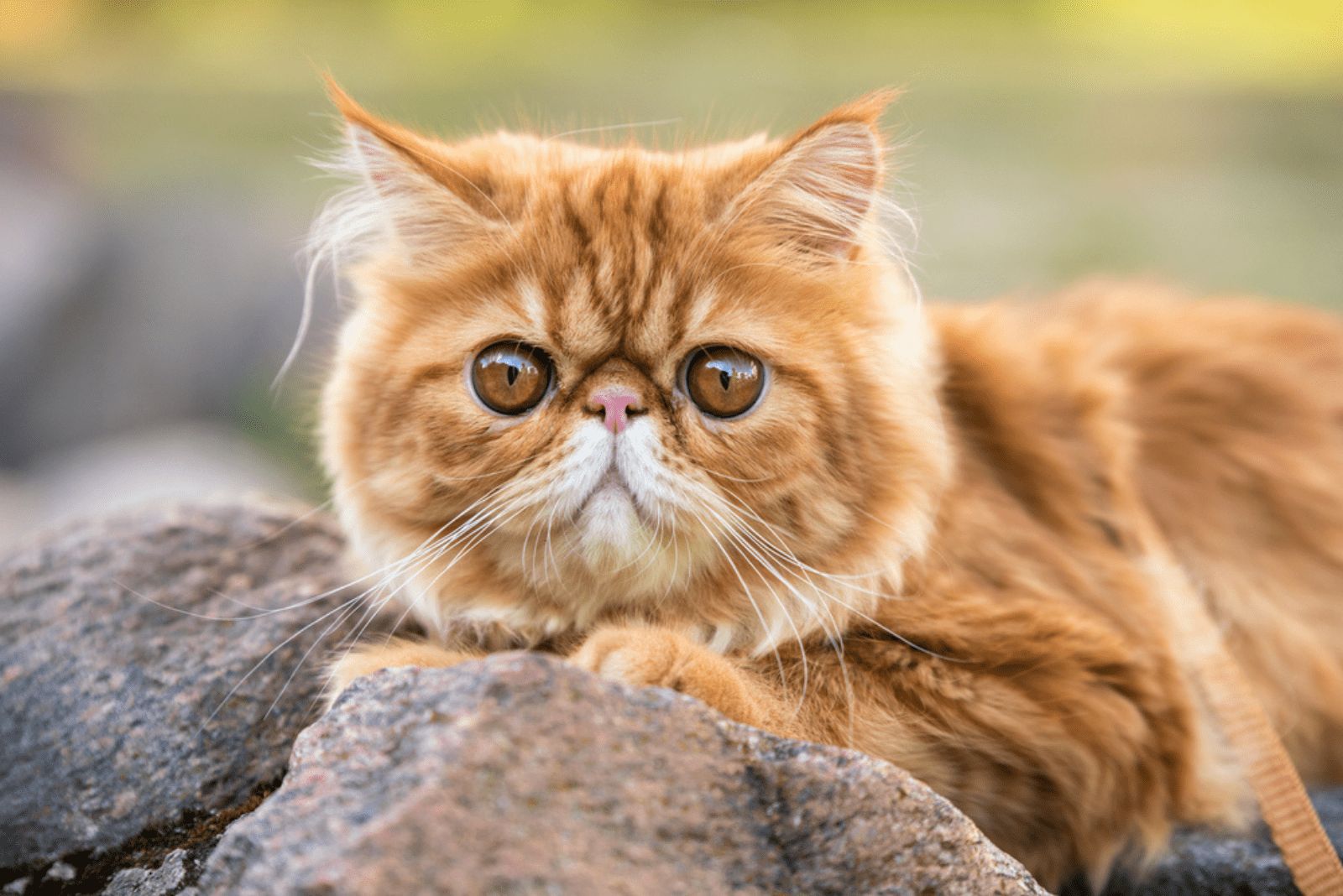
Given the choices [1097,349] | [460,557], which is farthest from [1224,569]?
[460,557]

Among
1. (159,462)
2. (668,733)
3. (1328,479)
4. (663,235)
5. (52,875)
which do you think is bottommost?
(159,462)

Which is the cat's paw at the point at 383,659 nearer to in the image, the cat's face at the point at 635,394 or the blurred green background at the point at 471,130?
the cat's face at the point at 635,394

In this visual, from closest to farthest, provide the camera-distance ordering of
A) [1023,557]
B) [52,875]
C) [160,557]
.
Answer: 1. [52,875]
2. [1023,557]
3. [160,557]

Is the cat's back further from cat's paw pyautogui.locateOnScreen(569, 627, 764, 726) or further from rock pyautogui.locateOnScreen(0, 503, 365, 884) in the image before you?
rock pyautogui.locateOnScreen(0, 503, 365, 884)

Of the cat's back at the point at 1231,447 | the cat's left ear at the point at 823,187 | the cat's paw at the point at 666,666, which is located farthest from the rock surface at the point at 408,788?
the cat's left ear at the point at 823,187

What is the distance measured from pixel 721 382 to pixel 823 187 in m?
0.46

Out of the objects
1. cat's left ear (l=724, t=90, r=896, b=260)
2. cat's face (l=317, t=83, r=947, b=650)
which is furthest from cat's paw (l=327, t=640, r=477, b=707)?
cat's left ear (l=724, t=90, r=896, b=260)

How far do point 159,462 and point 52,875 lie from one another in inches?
161

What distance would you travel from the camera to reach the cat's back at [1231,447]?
2453 mm

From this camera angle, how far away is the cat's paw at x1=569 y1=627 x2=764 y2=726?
5.27 ft

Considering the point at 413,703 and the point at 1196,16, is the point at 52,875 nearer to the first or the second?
the point at 413,703

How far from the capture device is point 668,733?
1436mm

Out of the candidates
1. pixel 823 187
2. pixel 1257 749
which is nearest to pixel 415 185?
pixel 823 187

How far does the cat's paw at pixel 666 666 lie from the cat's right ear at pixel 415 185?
0.79 metres
